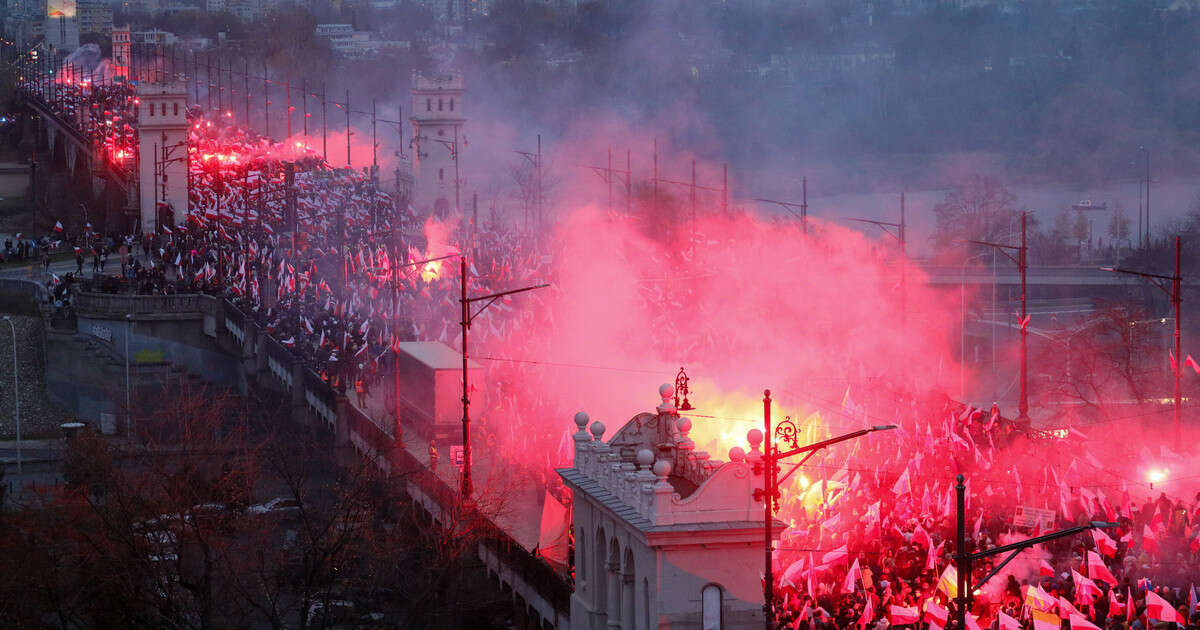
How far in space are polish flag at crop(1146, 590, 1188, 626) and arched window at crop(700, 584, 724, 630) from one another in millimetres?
5455

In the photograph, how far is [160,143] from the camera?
88.4m

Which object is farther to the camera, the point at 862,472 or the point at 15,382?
the point at 15,382

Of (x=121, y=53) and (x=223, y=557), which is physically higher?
(x=121, y=53)

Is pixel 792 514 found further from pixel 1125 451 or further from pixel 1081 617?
pixel 1125 451

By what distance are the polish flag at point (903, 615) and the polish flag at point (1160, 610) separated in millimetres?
2954

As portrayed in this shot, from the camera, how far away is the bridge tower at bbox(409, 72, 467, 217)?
99.8 meters

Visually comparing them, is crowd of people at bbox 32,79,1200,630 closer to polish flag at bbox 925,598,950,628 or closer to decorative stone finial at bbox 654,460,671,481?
polish flag at bbox 925,598,950,628

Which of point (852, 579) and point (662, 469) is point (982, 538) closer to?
point (852, 579)

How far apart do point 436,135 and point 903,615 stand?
75372mm

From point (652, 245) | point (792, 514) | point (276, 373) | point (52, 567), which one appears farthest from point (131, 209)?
point (792, 514)

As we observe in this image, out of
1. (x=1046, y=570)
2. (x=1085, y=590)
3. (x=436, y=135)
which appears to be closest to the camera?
(x=1085, y=590)

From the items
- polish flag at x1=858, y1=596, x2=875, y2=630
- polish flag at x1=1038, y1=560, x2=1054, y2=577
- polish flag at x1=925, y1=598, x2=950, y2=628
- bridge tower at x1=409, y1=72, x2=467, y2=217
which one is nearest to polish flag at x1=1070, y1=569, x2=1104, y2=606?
polish flag at x1=1038, y1=560, x2=1054, y2=577

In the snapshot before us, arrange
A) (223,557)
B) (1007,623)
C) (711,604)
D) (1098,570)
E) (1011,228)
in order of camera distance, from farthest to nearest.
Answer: (1011,228)
(223,557)
(1098,570)
(711,604)
(1007,623)

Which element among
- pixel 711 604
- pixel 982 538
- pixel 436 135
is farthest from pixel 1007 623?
pixel 436 135
